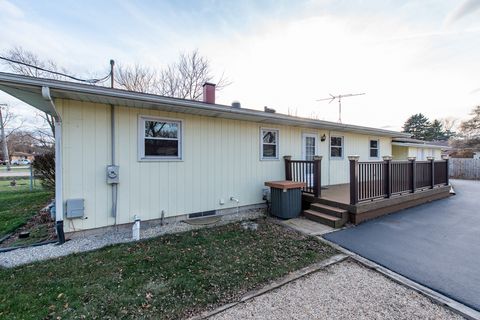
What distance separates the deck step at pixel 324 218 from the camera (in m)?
4.90

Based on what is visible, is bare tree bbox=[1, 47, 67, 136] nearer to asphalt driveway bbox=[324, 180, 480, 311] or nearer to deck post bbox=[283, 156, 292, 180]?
deck post bbox=[283, 156, 292, 180]

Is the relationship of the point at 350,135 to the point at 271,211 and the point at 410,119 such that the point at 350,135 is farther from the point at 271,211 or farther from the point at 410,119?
the point at 410,119

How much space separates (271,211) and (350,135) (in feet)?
17.7

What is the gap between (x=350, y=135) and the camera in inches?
353

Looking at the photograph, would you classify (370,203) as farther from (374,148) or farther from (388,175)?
(374,148)

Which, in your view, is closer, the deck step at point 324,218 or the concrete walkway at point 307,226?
the concrete walkway at point 307,226

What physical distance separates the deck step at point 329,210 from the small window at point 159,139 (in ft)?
12.1

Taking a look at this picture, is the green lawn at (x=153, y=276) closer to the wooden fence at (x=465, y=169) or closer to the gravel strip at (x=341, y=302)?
the gravel strip at (x=341, y=302)

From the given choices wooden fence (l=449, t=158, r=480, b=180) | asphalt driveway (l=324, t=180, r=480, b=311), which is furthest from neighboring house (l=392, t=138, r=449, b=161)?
asphalt driveway (l=324, t=180, r=480, b=311)

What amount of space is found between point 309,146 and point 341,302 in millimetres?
5946

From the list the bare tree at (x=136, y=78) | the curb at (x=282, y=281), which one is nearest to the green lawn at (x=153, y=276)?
the curb at (x=282, y=281)

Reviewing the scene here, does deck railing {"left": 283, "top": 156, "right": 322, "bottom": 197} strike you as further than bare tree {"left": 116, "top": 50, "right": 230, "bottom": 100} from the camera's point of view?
No

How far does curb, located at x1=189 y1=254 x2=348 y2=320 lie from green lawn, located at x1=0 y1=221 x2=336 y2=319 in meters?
0.09

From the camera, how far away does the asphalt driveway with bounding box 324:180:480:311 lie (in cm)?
279
